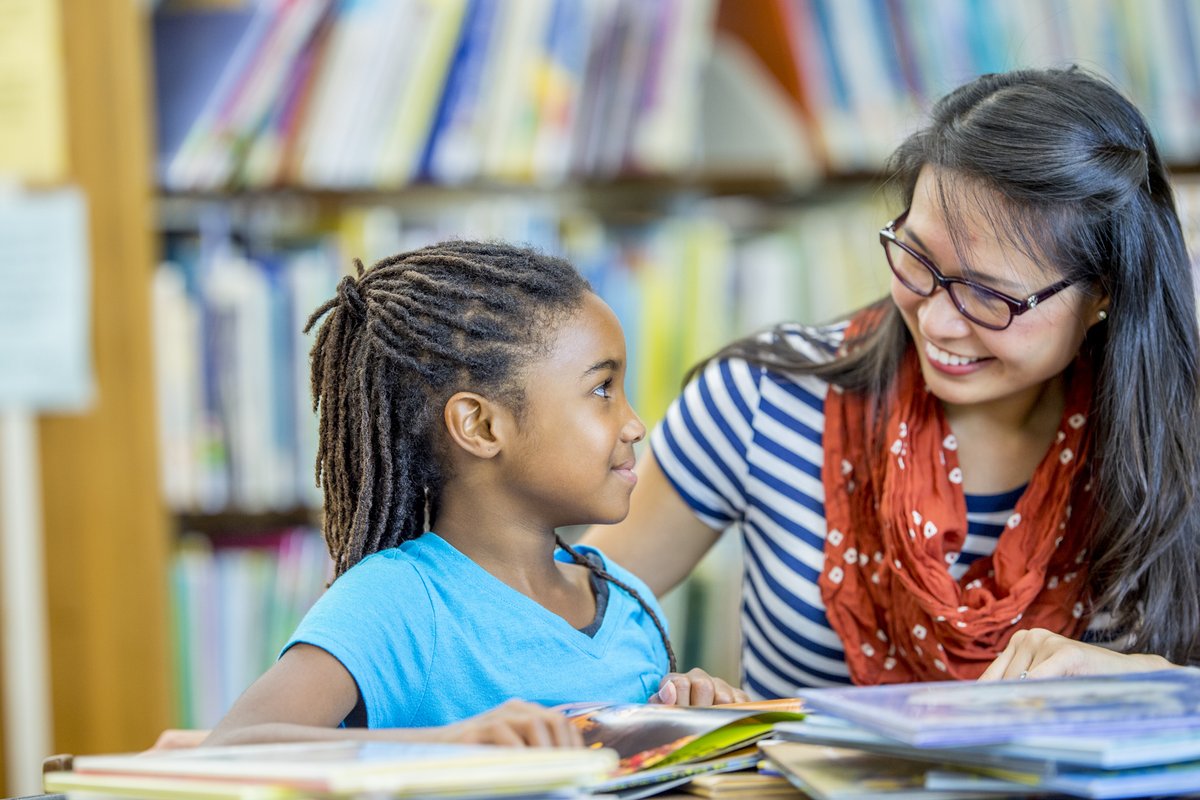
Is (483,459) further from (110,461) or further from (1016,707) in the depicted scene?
(110,461)

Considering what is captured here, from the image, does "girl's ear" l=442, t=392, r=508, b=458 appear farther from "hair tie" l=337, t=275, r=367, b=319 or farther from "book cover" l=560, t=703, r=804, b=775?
"book cover" l=560, t=703, r=804, b=775

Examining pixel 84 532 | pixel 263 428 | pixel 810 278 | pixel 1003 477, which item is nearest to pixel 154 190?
pixel 263 428

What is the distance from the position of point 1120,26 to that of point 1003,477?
0.99 meters

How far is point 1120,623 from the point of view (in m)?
1.18

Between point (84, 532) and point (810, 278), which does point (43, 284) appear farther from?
point (810, 278)

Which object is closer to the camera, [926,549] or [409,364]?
[409,364]

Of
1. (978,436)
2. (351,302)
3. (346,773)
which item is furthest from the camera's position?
(978,436)

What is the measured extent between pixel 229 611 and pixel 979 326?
1.31 meters

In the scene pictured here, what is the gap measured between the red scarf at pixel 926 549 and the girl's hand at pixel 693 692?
10.2 inches

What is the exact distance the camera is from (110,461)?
6.32ft

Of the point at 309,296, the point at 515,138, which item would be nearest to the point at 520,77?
the point at 515,138

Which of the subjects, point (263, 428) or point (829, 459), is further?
point (263, 428)

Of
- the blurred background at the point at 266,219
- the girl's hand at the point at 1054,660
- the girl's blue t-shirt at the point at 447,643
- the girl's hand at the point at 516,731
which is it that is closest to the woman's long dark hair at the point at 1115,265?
the girl's hand at the point at 1054,660

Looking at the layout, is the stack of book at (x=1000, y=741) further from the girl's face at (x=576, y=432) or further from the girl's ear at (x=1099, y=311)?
the girl's ear at (x=1099, y=311)
